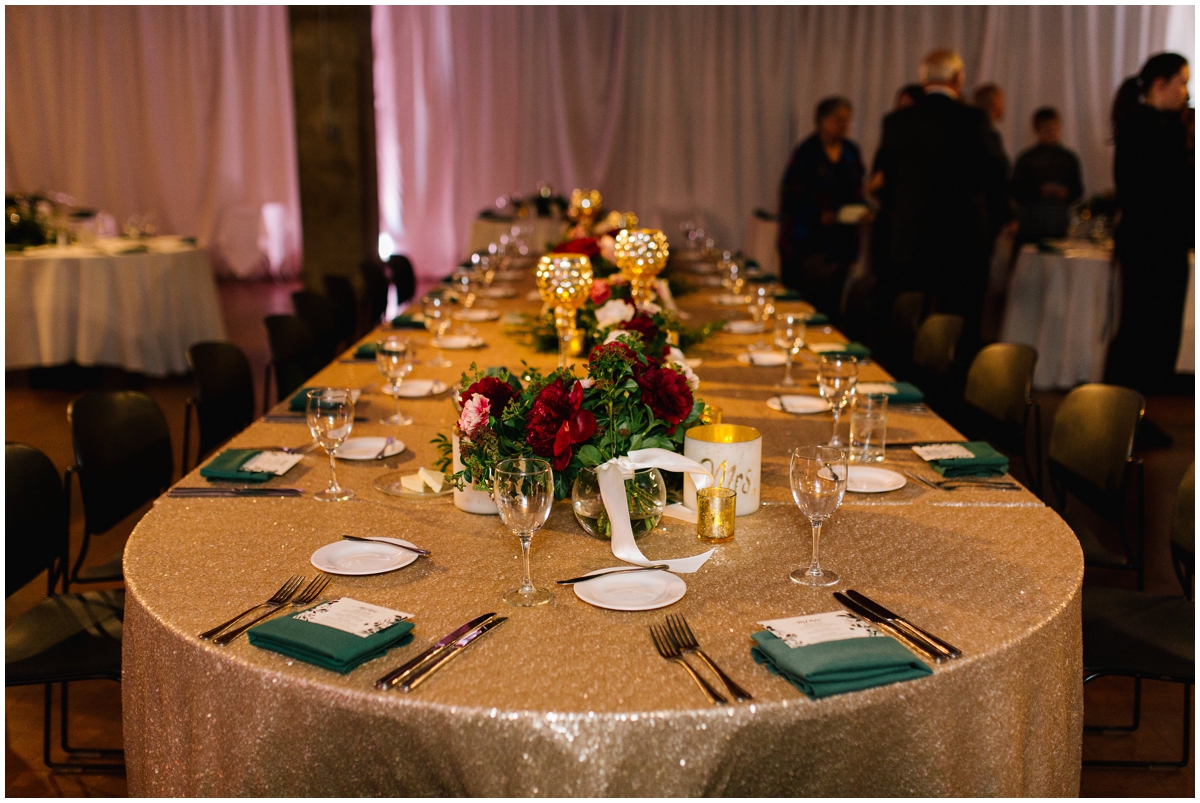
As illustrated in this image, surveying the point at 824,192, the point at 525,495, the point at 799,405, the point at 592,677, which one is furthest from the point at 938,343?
the point at 824,192

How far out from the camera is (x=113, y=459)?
266 centimetres

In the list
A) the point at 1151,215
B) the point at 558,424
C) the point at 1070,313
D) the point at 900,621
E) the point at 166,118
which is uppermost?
the point at 166,118

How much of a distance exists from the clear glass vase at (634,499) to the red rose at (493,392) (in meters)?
0.18

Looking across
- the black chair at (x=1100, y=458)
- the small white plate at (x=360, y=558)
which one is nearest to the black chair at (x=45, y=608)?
the small white plate at (x=360, y=558)

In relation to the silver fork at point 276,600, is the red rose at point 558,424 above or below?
above

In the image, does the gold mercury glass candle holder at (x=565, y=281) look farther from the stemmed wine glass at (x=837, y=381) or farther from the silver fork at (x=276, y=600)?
the silver fork at (x=276, y=600)

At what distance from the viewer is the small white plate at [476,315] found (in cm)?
435

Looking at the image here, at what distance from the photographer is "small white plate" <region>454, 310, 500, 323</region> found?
435 centimetres

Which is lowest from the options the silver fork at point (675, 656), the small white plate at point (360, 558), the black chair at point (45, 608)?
the black chair at point (45, 608)

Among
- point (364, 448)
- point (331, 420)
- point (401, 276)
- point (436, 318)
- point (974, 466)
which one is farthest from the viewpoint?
point (401, 276)

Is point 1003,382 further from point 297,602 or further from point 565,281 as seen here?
Answer: point 297,602

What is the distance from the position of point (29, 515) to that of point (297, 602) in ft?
3.28

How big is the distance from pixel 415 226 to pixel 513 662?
433 inches

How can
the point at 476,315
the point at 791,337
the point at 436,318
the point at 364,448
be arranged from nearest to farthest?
the point at 364,448 → the point at 791,337 → the point at 436,318 → the point at 476,315
